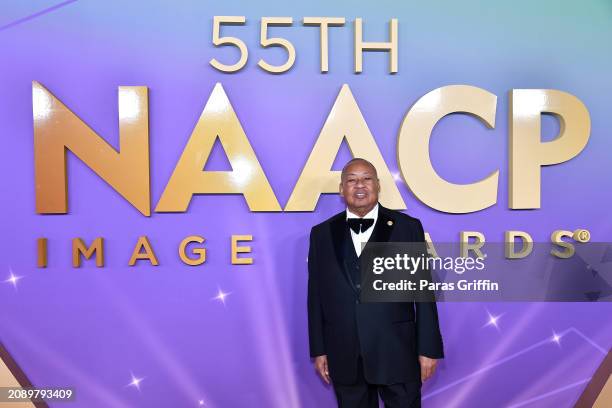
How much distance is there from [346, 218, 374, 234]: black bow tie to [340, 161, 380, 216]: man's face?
5 cm

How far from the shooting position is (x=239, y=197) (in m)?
2.58

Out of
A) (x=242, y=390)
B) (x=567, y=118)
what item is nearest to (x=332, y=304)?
(x=242, y=390)

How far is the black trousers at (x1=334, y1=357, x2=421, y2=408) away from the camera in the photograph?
7.18ft

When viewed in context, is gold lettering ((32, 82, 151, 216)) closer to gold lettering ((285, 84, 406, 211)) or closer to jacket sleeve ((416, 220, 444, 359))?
gold lettering ((285, 84, 406, 211))

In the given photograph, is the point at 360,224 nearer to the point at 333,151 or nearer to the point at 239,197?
the point at 333,151

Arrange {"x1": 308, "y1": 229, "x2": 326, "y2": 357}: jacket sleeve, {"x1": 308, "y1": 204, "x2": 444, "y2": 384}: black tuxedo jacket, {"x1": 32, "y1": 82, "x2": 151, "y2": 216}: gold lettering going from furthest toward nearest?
{"x1": 32, "y1": 82, "x2": 151, "y2": 216}: gold lettering < {"x1": 308, "y1": 229, "x2": 326, "y2": 357}: jacket sleeve < {"x1": 308, "y1": 204, "x2": 444, "y2": 384}: black tuxedo jacket

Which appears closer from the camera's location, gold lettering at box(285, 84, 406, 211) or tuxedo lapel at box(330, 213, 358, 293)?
tuxedo lapel at box(330, 213, 358, 293)

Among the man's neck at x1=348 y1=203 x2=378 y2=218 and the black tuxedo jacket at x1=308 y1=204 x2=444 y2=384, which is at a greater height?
the man's neck at x1=348 y1=203 x2=378 y2=218

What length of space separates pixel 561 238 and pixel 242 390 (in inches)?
86.6

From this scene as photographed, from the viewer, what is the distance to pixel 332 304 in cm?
220

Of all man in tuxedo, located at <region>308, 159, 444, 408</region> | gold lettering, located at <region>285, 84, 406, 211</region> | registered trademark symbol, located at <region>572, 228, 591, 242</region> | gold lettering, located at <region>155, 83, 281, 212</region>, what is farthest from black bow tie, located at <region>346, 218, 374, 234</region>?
registered trademark symbol, located at <region>572, 228, 591, 242</region>

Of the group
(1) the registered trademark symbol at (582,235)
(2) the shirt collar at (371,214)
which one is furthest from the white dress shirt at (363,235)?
(1) the registered trademark symbol at (582,235)

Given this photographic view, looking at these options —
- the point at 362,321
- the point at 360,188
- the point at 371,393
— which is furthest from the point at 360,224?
the point at 371,393

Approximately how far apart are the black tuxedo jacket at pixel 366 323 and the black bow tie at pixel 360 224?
0.03 meters
